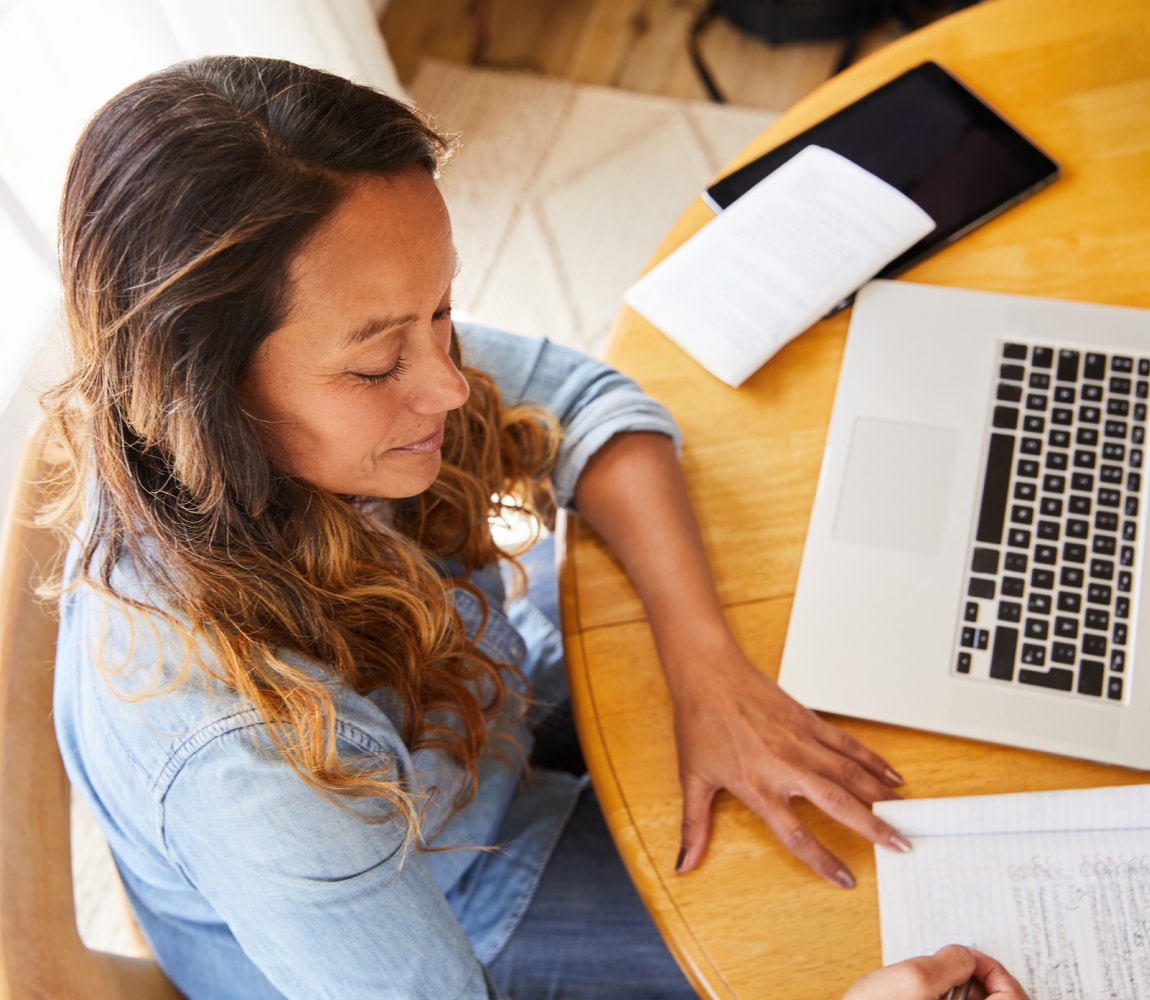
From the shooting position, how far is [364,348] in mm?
669

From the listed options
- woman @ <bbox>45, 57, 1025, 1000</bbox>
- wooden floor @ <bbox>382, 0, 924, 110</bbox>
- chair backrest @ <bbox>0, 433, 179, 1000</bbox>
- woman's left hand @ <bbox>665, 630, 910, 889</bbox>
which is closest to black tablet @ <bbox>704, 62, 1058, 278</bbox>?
woman @ <bbox>45, 57, 1025, 1000</bbox>

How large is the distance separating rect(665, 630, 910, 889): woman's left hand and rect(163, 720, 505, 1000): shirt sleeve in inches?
8.0

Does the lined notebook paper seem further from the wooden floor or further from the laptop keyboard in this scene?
the wooden floor

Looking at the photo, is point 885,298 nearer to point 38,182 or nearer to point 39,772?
point 39,772

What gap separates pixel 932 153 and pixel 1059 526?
0.41 meters

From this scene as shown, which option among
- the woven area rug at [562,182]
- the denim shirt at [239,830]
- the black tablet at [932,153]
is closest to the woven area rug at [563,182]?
the woven area rug at [562,182]

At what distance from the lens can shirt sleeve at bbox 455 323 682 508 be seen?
3.11ft

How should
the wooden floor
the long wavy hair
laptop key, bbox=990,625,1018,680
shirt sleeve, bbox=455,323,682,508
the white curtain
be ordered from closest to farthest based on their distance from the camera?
the long wavy hair
laptop key, bbox=990,625,1018,680
shirt sleeve, bbox=455,323,682,508
the white curtain
the wooden floor

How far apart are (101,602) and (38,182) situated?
0.83m

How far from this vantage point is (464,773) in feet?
3.00

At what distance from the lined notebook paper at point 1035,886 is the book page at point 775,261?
16.6 inches

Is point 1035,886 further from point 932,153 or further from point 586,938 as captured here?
point 932,153

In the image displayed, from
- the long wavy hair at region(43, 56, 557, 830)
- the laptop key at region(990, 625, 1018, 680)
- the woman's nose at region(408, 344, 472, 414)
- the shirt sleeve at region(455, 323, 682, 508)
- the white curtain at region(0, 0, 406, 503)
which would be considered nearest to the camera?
the long wavy hair at region(43, 56, 557, 830)

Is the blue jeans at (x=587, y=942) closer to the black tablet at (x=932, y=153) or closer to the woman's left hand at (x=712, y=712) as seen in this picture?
the woman's left hand at (x=712, y=712)
